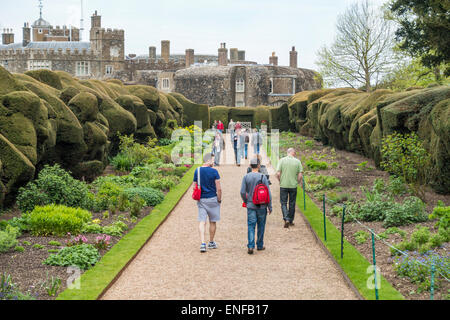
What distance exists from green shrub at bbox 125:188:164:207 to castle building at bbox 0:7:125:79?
5823cm

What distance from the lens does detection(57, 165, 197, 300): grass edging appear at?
298 inches

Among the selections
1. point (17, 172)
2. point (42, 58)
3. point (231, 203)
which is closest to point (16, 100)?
point (17, 172)

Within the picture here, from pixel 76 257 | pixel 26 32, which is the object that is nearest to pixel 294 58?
pixel 26 32

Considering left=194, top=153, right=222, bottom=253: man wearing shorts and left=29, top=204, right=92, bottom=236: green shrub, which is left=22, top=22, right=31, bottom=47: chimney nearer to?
left=29, top=204, right=92, bottom=236: green shrub

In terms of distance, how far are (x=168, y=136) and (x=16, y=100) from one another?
20178 mm

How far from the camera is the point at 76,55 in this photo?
7269 centimetres

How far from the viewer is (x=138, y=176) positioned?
18719 millimetres

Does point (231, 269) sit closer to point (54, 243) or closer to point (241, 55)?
point (54, 243)

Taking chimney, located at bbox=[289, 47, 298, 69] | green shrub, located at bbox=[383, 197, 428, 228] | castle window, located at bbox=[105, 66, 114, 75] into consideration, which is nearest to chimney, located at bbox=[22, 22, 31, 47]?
castle window, located at bbox=[105, 66, 114, 75]

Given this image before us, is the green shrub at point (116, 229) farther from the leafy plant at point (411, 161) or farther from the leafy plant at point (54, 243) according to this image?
the leafy plant at point (411, 161)

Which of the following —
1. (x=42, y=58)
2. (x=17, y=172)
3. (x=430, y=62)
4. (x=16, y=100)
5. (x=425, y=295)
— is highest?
(x=42, y=58)

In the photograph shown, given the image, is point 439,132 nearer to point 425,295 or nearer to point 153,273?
point 425,295

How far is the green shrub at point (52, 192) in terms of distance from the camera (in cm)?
1209

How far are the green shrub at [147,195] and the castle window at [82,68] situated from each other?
200ft
